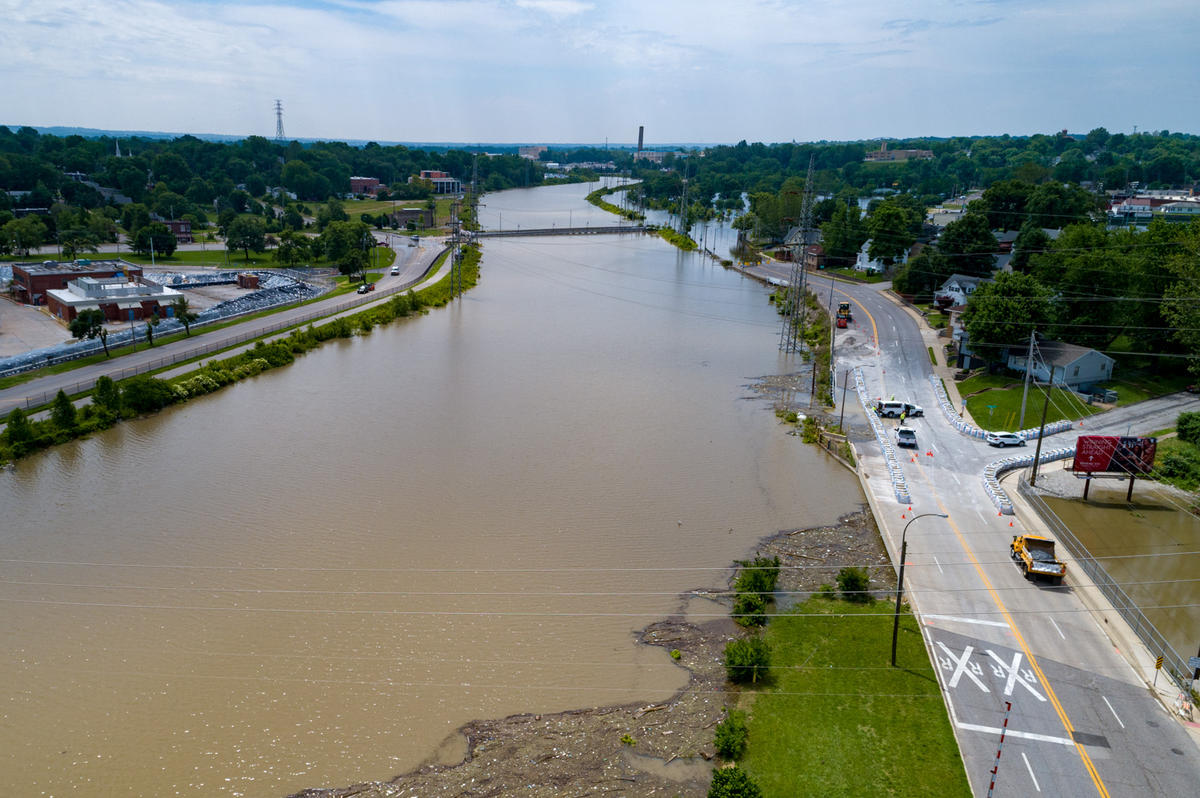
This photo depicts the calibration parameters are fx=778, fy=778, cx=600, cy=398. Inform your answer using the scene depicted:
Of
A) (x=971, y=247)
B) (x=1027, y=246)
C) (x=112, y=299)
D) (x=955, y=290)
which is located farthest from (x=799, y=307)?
(x=112, y=299)

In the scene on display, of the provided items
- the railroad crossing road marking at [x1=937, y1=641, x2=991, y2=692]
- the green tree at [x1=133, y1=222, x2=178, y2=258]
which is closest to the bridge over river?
the green tree at [x1=133, y1=222, x2=178, y2=258]

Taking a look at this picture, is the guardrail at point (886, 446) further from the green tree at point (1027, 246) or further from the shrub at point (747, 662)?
the green tree at point (1027, 246)

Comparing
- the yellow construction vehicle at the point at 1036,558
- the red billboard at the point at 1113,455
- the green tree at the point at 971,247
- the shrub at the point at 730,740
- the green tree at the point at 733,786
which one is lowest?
the shrub at the point at 730,740

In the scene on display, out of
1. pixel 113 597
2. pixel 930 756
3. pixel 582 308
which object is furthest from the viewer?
pixel 582 308

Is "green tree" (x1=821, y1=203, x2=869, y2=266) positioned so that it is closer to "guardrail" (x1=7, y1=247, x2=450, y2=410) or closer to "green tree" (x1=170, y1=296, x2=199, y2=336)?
"guardrail" (x1=7, y1=247, x2=450, y2=410)

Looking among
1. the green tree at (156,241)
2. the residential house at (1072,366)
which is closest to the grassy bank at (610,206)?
the green tree at (156,241)

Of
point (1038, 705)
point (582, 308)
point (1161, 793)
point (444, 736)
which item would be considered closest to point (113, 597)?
point (444, 736)

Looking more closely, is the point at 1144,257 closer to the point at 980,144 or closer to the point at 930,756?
the point at 930,756

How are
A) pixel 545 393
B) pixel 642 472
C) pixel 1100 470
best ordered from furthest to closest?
1. pixel 545 393
2. pixel 642 472
3. pixel 1100 470
